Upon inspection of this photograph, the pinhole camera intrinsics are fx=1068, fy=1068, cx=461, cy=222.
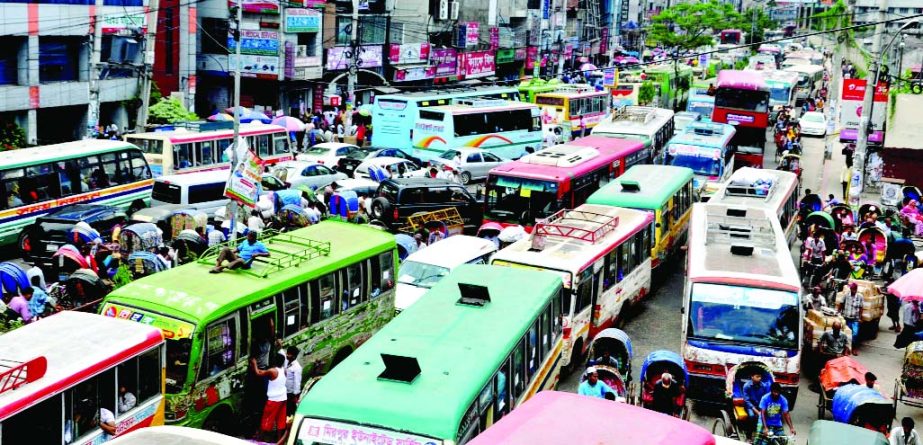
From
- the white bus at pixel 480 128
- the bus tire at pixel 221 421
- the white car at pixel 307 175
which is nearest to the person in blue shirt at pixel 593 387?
the bus tire at pixel 221 421

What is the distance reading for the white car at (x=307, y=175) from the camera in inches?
1261

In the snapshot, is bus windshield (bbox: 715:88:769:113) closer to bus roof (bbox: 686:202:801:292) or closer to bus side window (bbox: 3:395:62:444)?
bus roof (bbox: 686:202:801:292)

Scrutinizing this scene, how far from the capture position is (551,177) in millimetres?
25297

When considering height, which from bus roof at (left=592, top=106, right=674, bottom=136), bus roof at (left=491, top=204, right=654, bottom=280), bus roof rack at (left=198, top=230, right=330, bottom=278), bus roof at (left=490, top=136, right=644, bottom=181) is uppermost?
bus roof at (left=592, top=106, right=674, bottom=136)

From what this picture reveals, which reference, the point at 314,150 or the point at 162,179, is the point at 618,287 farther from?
the point at 314,150

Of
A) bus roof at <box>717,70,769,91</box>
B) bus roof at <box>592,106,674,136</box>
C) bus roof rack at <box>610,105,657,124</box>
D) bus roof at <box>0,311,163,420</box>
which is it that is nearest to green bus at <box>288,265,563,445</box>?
bus roof at <box>0,311,163,420</box>

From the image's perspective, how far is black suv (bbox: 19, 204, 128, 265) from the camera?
23453 millimetres

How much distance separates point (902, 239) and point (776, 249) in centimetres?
797

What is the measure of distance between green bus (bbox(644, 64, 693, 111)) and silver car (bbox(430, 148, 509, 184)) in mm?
24257

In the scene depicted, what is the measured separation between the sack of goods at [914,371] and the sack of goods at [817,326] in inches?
67.7

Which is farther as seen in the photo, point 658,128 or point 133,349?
point 658,128

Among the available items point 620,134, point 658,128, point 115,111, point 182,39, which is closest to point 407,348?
point 620,134

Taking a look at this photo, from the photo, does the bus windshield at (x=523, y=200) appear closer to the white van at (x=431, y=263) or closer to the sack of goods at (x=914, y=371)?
the white van at (x=431, y=263)

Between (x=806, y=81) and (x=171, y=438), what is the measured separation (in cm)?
7312
